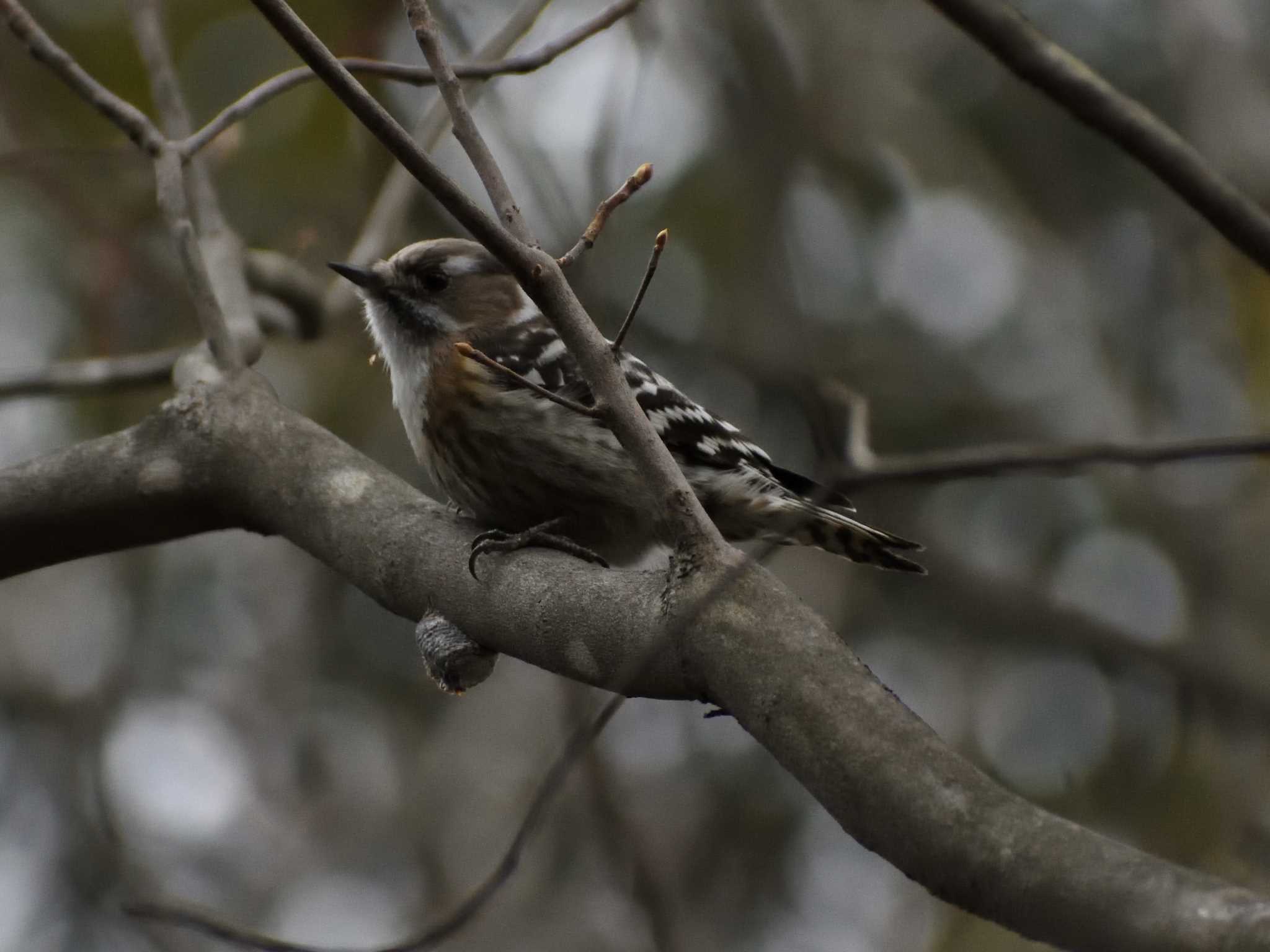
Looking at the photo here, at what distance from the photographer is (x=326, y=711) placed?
29.2 feet

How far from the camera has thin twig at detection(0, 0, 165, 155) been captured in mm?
3428

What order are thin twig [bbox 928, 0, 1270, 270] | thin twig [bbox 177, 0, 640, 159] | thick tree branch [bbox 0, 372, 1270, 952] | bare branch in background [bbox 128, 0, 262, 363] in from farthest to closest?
1. bare branch in background [bbox 128, 0, 262, 363]
2. thin twig [bbox 177, 0, 640, 159]
3. thin twig [bbox 928, 0, 1270, 270]
4. thick tree branch [bbox 0, 372, 1270, 952]

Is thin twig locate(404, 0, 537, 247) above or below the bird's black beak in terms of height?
below

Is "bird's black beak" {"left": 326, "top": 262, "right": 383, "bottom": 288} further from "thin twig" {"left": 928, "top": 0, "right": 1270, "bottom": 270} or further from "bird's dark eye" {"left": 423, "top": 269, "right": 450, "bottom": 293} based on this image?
"thin twig" {"left": 928, "top": 0, "right": 1270, "bottom": 270}

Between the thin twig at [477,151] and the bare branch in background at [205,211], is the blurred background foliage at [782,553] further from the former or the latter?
the thin twig at [477,151]

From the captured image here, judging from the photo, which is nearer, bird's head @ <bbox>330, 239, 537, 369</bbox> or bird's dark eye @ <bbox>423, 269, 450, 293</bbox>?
bird's head @ <bbox>330, 239, 537, 369</bbox>

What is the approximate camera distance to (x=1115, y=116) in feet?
9.95

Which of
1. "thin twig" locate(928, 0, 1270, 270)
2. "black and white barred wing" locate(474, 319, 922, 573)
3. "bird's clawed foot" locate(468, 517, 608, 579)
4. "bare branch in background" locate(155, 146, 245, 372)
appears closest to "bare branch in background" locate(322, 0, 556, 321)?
"black and white barred wing" locate(474, 319, 922, 573)

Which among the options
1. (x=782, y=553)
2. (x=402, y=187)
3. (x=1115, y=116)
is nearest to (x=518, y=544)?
(x=1115, y=116)

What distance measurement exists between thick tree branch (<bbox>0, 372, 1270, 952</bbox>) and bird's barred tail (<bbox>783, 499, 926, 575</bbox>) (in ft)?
4.37

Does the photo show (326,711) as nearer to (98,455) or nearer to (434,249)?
(434,249)

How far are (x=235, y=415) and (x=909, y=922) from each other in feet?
19.8

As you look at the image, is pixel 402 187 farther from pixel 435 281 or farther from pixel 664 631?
pixel 664 631

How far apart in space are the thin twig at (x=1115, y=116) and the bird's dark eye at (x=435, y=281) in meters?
2.20
